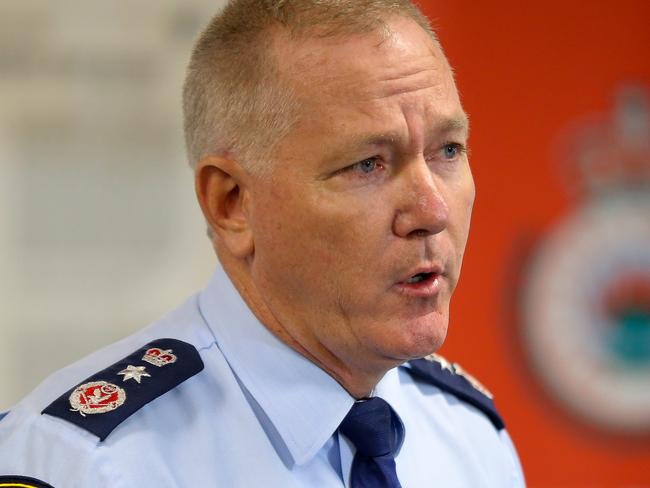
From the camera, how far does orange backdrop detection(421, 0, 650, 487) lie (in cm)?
259

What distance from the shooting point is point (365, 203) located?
3.84ft

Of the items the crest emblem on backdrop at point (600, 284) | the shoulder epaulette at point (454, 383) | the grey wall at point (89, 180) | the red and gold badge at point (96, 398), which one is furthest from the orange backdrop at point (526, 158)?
the red and gold badge at point (96, 398)

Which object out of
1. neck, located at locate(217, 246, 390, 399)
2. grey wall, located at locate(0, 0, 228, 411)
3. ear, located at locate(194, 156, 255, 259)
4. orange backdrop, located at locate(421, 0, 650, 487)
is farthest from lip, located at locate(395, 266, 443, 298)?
grey wall, located at locate(0, 0, 228, 411)

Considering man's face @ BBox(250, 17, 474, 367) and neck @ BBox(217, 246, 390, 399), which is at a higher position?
man's face @ BBox(250, 17, 474, 367)

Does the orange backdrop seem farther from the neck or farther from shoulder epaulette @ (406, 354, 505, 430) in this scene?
the neck

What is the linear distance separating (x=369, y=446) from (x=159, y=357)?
298 mm

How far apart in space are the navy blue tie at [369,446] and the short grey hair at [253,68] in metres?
0.35

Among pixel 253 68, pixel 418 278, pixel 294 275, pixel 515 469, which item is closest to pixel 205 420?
pixel 294 275

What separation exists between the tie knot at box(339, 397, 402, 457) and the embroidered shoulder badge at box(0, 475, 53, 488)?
1.27 ft

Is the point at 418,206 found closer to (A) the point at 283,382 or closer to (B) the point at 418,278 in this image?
(B) the point at 418,278

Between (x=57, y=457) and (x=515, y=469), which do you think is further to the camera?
(x=515, y=469)

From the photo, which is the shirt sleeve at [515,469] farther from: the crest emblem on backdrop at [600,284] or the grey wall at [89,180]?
the grey wall at [89,180]

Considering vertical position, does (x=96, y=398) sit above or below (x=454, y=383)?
above

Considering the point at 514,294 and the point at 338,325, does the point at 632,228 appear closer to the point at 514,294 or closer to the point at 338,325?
the point at 514,294
